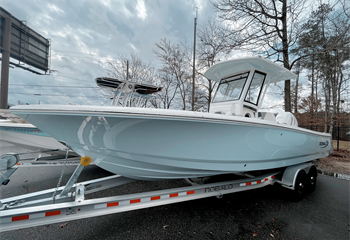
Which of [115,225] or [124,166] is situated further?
[115,225]

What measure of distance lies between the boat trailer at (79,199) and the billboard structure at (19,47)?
21.6m

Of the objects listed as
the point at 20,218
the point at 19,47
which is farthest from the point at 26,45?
the point at 20,218

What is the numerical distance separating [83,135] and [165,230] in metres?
1.60


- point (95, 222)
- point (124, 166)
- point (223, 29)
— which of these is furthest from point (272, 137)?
point (223, 29)

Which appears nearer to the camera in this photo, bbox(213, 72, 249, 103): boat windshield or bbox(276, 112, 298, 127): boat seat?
bbox(213, 72, 249, 103): boat windshield

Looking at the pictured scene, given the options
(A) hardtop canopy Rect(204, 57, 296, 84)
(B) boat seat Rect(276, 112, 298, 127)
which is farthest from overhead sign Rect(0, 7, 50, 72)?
(B) boat seat Rect(276, 112, 298, 127)

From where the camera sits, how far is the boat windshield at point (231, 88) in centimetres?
300

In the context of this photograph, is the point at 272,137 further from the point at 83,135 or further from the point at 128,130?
the point at 83,135

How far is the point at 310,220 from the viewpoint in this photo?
93.4 inches

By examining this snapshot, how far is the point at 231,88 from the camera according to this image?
318 cm

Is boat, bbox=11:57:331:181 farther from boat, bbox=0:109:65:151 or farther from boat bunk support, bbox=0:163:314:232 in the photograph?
boat, bbox=0:109:65:151

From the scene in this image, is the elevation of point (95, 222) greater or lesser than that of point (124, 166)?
lesser

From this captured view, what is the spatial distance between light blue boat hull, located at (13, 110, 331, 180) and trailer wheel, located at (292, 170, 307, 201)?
3.85 feet

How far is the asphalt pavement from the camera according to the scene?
2002mm
